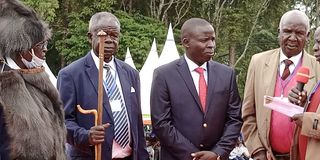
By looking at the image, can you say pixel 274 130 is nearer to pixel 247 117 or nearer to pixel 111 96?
pixel 247 117

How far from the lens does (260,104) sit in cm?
511

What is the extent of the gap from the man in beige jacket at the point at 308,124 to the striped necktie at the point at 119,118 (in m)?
1.45

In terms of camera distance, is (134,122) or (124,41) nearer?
(134,122)

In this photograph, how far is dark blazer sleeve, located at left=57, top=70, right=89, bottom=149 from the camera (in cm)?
478

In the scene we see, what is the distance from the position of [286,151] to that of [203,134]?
0.74m

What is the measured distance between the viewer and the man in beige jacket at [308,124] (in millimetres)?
4369

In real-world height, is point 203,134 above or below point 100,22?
below

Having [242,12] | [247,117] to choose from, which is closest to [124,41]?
[242,12]

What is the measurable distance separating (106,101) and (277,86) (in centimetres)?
151

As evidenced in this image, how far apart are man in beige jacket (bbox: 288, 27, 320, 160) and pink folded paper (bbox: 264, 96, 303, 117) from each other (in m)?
0.04

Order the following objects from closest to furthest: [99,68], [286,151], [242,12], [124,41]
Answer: [99,68]
[286,151]
[124,41]
[242,12]

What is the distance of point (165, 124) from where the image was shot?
4949 millimetres

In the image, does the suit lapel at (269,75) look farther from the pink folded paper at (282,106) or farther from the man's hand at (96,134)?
the man's hand at (96,134)

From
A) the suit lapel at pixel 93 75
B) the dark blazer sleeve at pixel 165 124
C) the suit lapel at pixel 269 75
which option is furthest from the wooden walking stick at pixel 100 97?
the suit lapel at pixel 269 75
